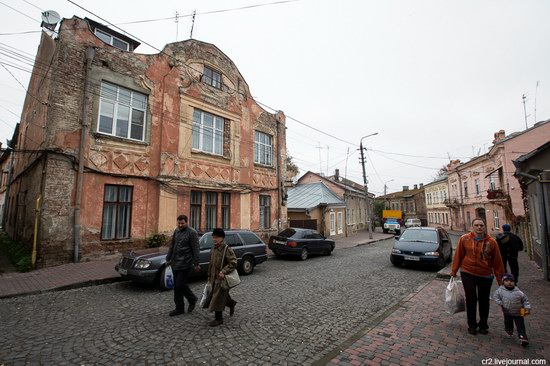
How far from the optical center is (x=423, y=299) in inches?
255

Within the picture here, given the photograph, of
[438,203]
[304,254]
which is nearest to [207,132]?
[304,254]

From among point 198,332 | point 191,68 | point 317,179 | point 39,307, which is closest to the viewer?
point 198,332

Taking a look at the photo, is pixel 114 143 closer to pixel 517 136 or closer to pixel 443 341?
pixel 443 341

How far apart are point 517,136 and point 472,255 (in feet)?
89.3

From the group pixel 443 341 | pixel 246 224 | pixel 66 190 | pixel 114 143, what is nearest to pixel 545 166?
pixel 443 341

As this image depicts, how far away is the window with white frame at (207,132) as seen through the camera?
553 inches

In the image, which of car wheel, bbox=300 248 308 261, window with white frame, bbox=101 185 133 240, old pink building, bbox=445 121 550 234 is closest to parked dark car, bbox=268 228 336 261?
car wheel, bbox=300 248 308 261

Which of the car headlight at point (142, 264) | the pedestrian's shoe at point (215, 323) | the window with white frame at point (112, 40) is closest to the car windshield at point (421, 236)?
the pedestrian's shoe at point (215, 323)

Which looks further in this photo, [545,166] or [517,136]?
[517,136]

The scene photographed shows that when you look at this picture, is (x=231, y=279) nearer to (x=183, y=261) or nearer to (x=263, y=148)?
(x=183, y=261)

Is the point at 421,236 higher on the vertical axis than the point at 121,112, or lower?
lower

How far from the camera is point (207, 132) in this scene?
1455 cm

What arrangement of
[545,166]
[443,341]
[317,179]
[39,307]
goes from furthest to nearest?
[317,179] < [545,166] < [39,307] < [443,341]

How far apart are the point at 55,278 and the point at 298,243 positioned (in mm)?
9065
